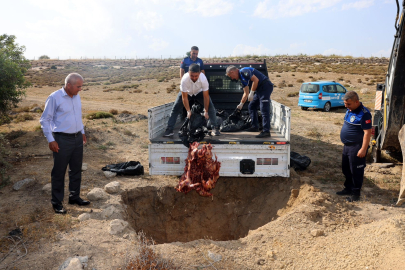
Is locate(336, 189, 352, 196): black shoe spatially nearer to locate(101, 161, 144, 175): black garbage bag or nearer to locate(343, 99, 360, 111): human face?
locate(343, 99, 360, 111): human face

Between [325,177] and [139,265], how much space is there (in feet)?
15.3

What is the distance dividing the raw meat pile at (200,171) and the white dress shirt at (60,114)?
182cm

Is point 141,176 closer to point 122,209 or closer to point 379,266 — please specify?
point 122,209

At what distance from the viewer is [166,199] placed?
5.76m

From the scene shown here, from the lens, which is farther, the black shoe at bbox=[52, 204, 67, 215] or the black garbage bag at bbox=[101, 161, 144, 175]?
the black garbage bag at bbox=[101, 161, 144, 175]

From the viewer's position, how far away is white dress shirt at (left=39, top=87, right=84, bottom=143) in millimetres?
4473

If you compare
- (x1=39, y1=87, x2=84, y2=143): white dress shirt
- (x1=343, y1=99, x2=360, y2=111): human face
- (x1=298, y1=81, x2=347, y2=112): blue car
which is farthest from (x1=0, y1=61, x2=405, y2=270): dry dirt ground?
(x1=298, y1=81, x2=347, y2=112): blue car

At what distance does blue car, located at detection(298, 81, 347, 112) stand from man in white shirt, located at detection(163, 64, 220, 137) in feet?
40.3

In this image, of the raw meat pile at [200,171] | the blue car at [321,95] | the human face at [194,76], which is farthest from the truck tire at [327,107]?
the raw meat pile at [200,171]

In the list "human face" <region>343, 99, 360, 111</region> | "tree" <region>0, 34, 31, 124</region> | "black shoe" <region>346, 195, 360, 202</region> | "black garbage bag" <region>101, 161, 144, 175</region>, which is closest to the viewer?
"human face" <region>343, 99, 360, 111</region>

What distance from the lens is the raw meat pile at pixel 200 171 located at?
499 cm

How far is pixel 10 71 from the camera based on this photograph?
8680 mm

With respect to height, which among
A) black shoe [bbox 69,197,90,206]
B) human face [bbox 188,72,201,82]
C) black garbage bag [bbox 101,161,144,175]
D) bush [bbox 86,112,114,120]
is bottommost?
black shoe [bbox 69,197,90,206]

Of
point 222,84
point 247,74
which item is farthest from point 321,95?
point 247,74
